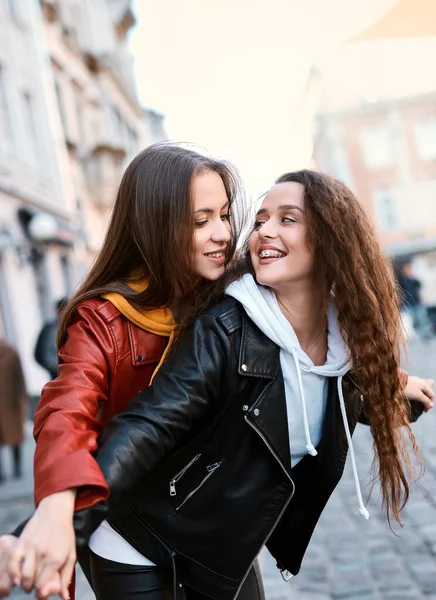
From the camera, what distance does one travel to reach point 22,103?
15.3 m

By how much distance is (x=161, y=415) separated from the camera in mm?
1696

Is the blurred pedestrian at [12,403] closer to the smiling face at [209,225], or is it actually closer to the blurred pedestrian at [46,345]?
the blurred pedestrian at [46,345]

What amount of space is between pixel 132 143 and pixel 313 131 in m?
9.81

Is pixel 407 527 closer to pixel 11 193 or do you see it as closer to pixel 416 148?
pixel 11 193

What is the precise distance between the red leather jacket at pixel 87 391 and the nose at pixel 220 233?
356 mm

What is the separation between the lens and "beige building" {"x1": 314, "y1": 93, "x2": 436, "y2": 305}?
34188 millimetres

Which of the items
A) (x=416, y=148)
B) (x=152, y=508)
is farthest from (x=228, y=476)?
→ (x=416, y=148)

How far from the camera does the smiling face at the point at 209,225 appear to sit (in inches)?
84.4

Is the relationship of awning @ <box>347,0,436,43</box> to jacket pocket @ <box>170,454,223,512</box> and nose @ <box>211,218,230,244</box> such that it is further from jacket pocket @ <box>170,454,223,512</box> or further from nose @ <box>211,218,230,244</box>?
jacket pocket @ <box>170,454,223,512</box>

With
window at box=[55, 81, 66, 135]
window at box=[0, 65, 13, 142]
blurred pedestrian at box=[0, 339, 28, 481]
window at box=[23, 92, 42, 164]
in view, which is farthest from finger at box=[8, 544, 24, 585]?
window at box=[55, 81, 66, 135]

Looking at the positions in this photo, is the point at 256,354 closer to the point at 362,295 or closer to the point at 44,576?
the point at 362,295

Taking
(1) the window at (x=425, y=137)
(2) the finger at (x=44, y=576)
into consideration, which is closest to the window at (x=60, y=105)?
(2) the finger at (x=44, y=576)

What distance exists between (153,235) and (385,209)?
33.7 m

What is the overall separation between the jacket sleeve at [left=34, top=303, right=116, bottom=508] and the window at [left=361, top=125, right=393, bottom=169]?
34127 mm
